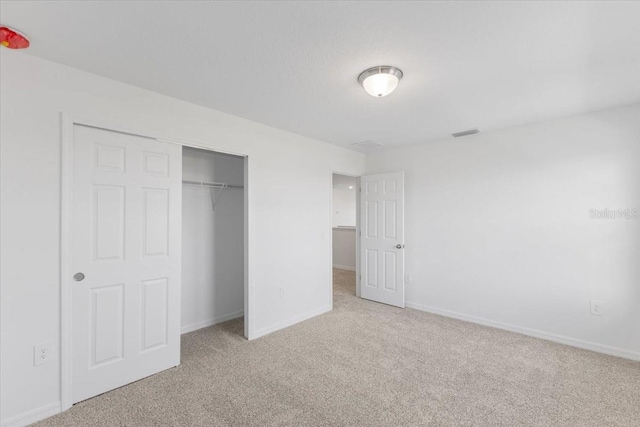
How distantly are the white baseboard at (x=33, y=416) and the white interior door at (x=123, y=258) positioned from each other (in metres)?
0.12

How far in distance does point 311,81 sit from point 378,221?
2.71 m

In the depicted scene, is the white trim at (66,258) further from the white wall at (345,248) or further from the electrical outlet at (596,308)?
the white wall at (345,248)

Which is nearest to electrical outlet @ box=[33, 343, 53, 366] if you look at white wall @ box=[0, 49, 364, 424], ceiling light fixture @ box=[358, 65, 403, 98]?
white wall @ box=[0, 49, 364, 424]

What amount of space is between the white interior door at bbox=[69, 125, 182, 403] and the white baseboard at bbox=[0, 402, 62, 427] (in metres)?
0.12

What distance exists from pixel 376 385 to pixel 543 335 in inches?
87.2

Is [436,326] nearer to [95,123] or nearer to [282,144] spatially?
[282,144]

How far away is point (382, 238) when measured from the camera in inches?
176

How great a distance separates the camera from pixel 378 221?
4523 mm

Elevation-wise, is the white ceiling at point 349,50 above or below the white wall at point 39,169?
above

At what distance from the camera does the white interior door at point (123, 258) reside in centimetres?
212

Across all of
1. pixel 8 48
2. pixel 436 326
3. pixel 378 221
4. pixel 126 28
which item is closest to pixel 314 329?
pixel 436 326

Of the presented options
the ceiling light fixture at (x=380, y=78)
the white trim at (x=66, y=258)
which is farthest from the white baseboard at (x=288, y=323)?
the ceiling light fixture at (x=380, y=78)

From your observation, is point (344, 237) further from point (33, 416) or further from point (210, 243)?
point (33, 416)

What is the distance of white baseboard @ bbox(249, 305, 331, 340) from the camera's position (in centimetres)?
325
